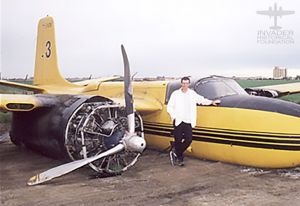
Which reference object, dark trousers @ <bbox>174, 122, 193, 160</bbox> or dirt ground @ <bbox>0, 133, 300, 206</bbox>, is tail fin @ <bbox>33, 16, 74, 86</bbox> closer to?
dirt ground @ <bbox>0, 133, 300, 206</bbox>

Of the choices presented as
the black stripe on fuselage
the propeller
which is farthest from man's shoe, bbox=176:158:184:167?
the propeller

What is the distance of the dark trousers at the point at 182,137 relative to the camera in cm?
845

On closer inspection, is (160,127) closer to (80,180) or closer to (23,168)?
(80,180)

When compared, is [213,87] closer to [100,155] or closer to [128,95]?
[128,95]

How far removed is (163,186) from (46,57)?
895 cm

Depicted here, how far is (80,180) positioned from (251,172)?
329cm

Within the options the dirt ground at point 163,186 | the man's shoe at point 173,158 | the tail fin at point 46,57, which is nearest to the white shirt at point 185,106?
the man's shoe at point 173,158

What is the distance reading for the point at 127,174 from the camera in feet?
26.1

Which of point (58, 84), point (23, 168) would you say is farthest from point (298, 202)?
point (58, 84)

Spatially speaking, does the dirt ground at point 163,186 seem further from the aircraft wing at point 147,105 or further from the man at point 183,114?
the aircraft wing at point 147,105

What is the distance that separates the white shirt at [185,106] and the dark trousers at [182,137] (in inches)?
3.9

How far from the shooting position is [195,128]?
8.66 meters

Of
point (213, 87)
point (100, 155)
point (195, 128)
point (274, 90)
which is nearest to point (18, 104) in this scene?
point (100, 155)

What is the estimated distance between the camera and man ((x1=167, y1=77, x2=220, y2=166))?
27.7 feet
